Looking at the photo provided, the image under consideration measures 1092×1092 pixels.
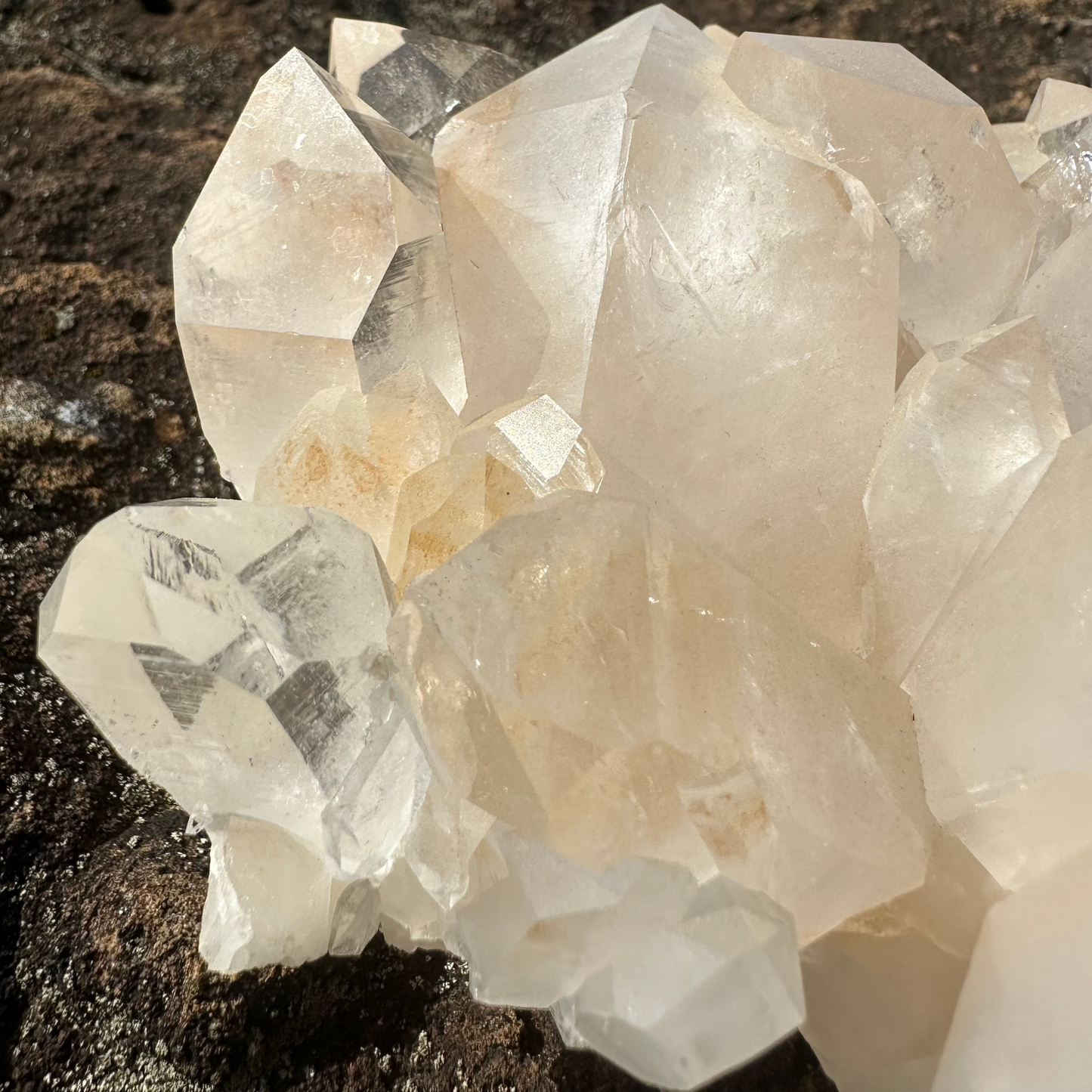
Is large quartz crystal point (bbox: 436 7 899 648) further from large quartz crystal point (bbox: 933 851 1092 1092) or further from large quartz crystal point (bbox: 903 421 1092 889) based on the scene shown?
large quartz crystal point (bbox: 933 851 1092 1092)

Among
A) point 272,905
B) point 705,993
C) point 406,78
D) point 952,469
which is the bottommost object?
point 272,905

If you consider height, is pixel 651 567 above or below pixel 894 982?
above

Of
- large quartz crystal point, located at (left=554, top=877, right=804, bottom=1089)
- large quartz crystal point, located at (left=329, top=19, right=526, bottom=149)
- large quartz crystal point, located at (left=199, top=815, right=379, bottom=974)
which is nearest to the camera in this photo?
large quartz crystal point, located at (left=554, top=877, right=804, bottom=1089)

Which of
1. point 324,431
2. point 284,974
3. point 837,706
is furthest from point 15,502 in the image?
point 837,706

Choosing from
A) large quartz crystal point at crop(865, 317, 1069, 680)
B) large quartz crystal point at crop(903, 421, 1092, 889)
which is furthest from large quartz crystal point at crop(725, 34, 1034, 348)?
large quartz crystal point at crop(903, 421, 1092, 889)

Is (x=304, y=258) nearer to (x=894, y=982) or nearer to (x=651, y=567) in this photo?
(x=651, y=567)

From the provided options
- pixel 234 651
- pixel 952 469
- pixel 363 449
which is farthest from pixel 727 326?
pixel 234 651

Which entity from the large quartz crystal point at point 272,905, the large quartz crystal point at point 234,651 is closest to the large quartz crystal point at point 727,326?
the large quartz crystal point at point 234,651
